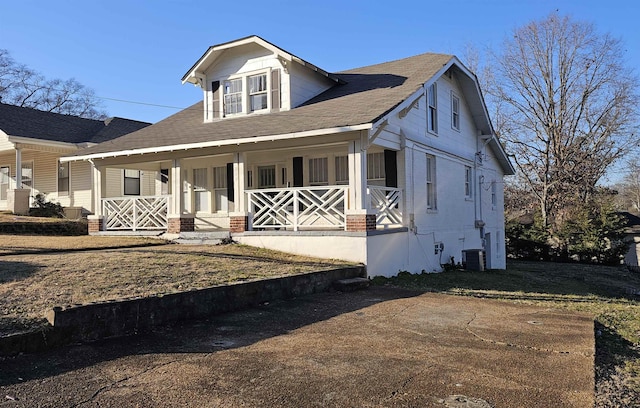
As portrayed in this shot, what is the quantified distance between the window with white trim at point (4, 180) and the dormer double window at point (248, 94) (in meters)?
13.9

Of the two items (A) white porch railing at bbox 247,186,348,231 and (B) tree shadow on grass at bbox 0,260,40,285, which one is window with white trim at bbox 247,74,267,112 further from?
(B) tree shadow on grass at bbox 0,260,40,285

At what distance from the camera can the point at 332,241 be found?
11812 mm

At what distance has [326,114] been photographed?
509 inches

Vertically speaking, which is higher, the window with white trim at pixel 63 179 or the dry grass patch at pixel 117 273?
the window with white trim at pixel 63 179

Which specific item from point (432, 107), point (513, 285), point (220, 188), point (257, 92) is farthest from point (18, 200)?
point (513, 285)

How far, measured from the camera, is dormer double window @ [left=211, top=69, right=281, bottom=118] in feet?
50.5

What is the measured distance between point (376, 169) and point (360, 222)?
3.83 meters

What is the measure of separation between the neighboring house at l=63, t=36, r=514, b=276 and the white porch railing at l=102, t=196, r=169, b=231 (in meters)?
0.05

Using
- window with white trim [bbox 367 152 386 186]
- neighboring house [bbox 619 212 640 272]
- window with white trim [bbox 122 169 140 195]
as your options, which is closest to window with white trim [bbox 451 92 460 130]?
window with white trim [bbox 367 152 386 186]

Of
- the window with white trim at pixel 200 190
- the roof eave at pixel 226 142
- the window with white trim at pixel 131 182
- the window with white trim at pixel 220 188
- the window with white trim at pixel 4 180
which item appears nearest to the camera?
the roof eave at pixel 226 142

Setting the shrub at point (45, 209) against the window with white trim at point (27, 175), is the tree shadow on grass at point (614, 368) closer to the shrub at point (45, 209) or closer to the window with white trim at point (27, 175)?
the shrub at point (45, 209)

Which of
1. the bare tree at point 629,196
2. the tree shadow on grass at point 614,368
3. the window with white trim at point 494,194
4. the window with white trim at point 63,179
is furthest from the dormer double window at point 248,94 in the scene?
the bare tree at point 629,196

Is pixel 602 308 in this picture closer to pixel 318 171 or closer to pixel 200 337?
pixel 200 337

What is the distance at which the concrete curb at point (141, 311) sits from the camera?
531 cm
